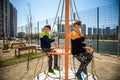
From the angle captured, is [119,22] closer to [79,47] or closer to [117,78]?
[117,78]

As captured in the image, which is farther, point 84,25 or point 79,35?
point 84,25

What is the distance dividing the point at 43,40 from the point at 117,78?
2.73 metres

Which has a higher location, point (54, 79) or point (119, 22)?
point (119, 22)

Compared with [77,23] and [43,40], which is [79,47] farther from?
[43,40]

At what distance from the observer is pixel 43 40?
4.90 metres

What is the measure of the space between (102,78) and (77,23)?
2.22 metres

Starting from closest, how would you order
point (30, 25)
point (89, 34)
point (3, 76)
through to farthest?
point (3, 76) < point (89, 34) < point (30, 25)

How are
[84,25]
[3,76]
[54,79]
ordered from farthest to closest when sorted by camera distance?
1. [84,25]
2. [3,76]
3. [54,79]

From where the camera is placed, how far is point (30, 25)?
66.8ft

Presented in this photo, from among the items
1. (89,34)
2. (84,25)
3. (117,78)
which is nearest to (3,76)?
(117,78)

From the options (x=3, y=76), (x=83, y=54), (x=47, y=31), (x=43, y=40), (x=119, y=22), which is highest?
(x=119, y=22)

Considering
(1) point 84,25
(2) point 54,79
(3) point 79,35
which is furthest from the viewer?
(1) point 84,25

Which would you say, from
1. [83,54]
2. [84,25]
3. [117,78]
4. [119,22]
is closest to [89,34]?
[84,25]

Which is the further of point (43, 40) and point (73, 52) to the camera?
point (43, 40)
